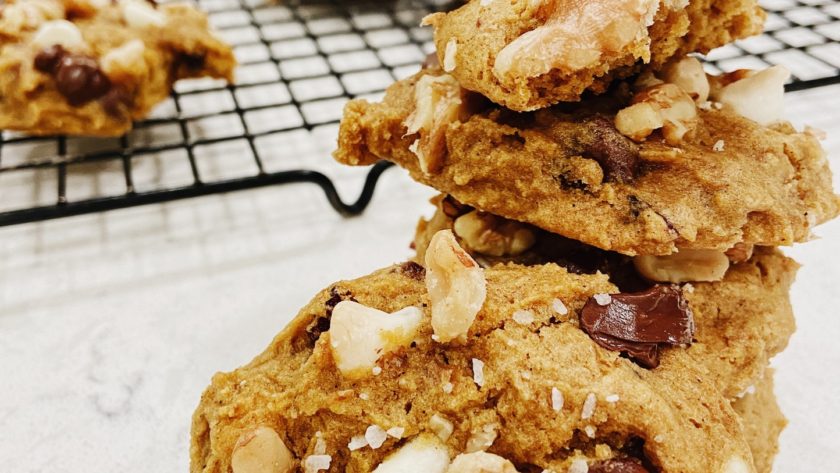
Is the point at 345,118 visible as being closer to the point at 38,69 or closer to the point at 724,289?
the point at 724,289

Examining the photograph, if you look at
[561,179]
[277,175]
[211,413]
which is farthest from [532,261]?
[277,175]

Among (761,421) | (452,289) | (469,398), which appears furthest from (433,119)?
(761,421)

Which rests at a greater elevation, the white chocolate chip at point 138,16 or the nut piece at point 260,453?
the nut piece at point 260,453

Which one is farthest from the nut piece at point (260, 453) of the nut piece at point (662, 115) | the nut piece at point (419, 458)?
the nut piece at point (662, 115)

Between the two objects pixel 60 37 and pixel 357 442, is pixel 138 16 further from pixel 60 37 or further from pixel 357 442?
pixel 357 442

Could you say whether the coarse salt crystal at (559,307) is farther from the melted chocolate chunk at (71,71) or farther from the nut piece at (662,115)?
the melted chocolate chunk at (71,71)

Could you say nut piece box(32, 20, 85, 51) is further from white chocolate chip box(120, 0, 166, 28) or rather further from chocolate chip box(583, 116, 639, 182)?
chocolate chip box(583, 116, 639, 182)
